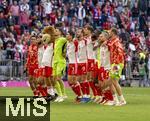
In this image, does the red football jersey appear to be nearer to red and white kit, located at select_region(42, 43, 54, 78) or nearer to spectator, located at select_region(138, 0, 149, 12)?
red and white kit, located at select_region(42, 43, 54, 78)

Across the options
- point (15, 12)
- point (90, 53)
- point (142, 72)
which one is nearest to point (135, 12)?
point (142, 72)

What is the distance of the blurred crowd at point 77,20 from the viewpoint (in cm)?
4184

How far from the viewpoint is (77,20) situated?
46.1 m

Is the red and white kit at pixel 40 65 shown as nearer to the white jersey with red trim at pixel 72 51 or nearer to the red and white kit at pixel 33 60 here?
the red and white kit at pixel 33 60

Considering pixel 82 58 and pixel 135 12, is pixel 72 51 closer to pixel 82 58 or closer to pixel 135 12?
pixel 82 58

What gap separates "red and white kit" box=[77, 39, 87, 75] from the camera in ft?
87.5

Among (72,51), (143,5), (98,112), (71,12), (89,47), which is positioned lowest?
(98,112)

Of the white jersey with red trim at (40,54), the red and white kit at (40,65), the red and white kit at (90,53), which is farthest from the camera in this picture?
the white jersey with red trim at (40,54)

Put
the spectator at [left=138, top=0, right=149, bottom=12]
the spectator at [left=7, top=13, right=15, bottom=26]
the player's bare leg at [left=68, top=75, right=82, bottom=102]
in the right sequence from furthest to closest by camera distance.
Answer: the spectator at [left=138, top=0, right=149, bottom=12]
the spectator at [left=7, top=13, right=15, bottom=26]
the player's bare leg at [left=68, top=75, right=82, bottom=102]

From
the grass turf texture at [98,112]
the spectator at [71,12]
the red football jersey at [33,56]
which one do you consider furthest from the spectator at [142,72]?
the grass turf texture at [98,112]

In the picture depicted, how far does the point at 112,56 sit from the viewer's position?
25.1 meters

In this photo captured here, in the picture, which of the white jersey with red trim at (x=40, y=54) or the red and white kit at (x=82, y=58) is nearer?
the red and white kit at (x=82, y=58)

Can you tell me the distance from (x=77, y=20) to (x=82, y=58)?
1944cm

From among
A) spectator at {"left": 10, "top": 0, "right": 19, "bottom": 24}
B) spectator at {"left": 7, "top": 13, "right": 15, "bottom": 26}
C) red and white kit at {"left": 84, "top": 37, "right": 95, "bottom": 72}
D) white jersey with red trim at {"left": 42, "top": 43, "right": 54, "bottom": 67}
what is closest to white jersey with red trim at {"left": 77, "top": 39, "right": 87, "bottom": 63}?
red and white kit at {"left": 84, "top": 37, "right": 95, "bottom": 72}
